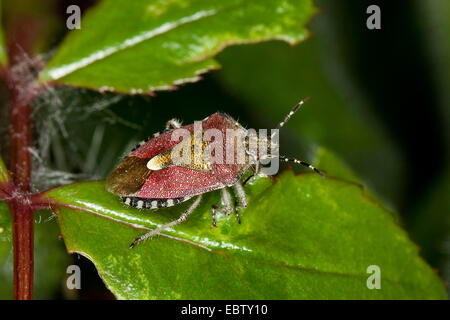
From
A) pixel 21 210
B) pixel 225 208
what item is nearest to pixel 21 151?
pixel 21 210

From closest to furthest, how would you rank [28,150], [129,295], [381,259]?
[129,295] < [381,259] < [28,150]

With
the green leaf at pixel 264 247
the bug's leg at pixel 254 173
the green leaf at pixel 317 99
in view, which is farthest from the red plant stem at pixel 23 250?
the green leaf at pixel 317 99

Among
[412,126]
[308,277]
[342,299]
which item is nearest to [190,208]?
[308,277]

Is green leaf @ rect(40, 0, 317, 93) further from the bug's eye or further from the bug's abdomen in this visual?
the bug's abdomen

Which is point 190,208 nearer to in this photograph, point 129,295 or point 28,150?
A: point 129,295

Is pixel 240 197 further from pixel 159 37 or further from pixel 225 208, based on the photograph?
pixel 159 37

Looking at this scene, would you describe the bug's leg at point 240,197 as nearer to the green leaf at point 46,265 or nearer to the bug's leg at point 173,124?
the bug's leg at point 173,124
